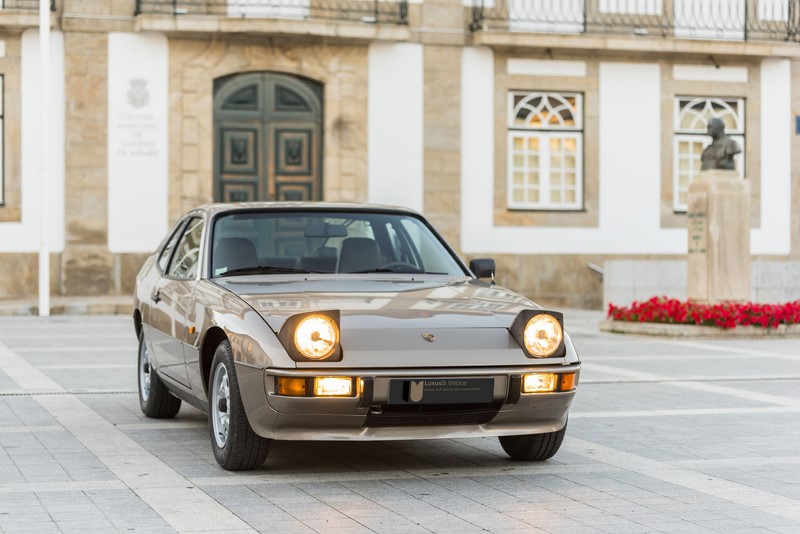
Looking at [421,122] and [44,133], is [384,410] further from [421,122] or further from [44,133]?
[421,122]

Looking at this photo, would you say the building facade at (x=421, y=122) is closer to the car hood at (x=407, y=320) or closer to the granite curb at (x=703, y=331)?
the granite curb at (x=703, y=331)

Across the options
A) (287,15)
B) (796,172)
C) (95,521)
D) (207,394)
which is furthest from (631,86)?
(95,521)

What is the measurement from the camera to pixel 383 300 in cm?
735

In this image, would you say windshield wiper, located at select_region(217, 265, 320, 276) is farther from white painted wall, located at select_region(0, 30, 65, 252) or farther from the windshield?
white painted wall, located at select_region(0, 30, 65, 252)

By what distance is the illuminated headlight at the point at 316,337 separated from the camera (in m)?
6.77

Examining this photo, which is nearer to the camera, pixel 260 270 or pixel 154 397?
pixel 260 270

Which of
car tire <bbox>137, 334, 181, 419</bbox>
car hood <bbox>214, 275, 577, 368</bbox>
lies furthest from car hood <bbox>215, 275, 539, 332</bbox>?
car tire <bbox>137, 334, 181, 419</bbox>

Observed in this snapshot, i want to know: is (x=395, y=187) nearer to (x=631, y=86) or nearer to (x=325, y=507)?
(x=631, y=86)

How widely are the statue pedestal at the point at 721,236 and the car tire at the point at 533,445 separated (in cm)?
1168

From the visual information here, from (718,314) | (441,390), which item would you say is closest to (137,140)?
(718,314)

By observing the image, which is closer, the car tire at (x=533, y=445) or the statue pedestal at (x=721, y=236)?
the car tire at (x=533, y=445)

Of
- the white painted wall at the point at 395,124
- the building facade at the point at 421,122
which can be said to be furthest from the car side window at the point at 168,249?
the white painted wall at the point at 395,124

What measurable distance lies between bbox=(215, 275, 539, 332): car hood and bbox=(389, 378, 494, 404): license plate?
0.30 metres

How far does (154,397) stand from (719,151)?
11.4 metres
